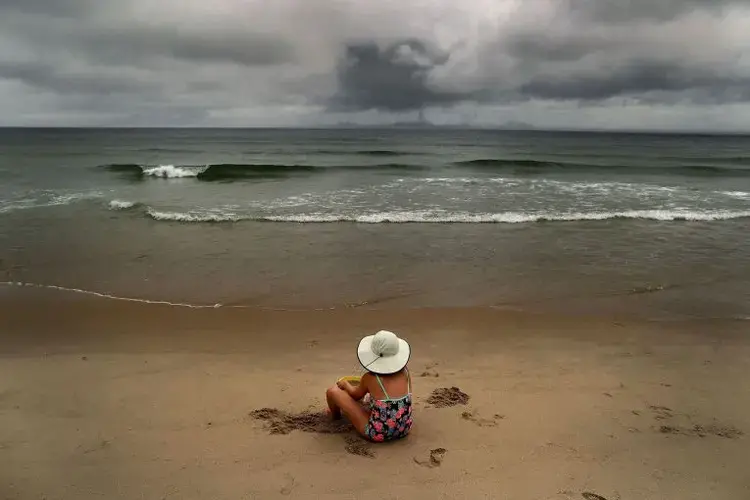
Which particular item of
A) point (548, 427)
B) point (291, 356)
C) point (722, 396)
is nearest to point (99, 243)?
point (291, 356)

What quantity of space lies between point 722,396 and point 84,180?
23977 mm

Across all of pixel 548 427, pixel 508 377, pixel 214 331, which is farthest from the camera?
pixel 214 331

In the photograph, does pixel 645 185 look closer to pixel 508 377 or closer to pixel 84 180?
pixel 508 377

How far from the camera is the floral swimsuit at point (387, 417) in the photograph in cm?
372

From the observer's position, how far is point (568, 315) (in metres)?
6.78

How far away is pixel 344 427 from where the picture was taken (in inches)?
157

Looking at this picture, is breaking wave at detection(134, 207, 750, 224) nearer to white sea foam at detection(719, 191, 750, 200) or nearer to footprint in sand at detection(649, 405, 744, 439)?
white sea foam at detection(719, 191, 750, 200)

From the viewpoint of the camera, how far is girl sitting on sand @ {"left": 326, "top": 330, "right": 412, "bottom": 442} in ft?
12.2

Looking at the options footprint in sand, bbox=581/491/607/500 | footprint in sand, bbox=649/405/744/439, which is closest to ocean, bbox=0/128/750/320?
footprint in sand, bbox=649/405/744/439

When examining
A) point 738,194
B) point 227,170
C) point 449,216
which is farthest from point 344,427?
point 227,170

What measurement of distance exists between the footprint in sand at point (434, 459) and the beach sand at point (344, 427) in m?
0.01

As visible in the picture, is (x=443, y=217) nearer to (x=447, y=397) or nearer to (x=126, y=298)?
(x=126, y=298)

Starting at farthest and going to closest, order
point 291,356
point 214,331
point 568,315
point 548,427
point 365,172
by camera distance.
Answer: point 365,172 → point 568,315 → point 214,331 → point 291,356 → point 548,427

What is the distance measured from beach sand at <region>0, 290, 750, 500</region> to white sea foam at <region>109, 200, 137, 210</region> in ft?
29.1
